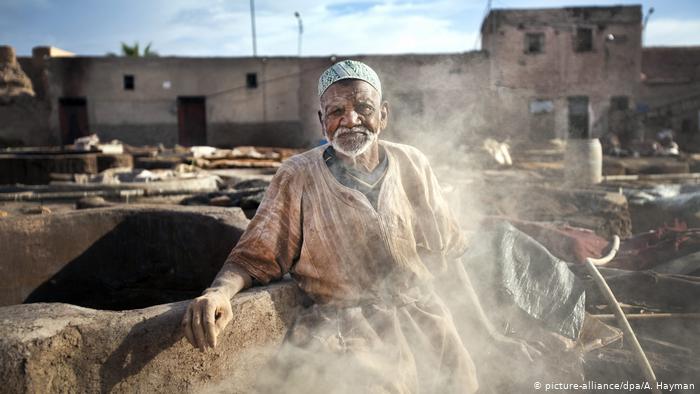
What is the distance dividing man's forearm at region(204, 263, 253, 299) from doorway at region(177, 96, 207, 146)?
70.0 ft

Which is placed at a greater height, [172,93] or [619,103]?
[172,93]

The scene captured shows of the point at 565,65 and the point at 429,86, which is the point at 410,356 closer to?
the point at 429,86

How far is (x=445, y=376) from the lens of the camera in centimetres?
211

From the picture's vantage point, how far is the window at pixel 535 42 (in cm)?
2239

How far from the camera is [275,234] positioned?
→ 85.6 inches

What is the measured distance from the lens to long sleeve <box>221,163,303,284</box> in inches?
85.0

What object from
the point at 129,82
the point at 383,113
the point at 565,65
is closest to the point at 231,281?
the point at 383,113

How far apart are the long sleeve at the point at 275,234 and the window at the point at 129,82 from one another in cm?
2194

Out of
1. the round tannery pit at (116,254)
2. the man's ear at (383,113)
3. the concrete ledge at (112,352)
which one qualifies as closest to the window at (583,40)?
the round tannery pit at (116,254)

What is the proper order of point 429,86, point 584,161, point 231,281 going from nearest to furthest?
1. point 231,281
2. point 584,161
3. point 429,86

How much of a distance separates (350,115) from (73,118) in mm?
23494

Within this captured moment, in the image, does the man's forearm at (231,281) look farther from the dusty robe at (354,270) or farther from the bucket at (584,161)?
the bucket at (584,161)

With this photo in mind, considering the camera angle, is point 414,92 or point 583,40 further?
point 583,40

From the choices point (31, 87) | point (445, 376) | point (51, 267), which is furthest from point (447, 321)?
point (31, 87)
